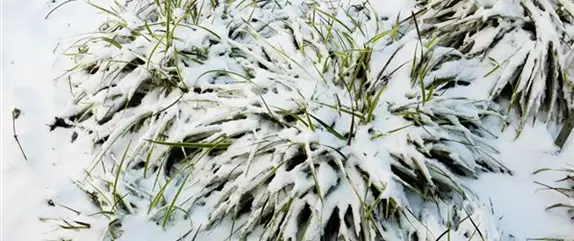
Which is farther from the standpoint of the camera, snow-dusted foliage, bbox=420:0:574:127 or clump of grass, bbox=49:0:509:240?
snow-dusted foliage, bbox=420:0:574:127

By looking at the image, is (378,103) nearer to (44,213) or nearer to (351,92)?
(351,92)

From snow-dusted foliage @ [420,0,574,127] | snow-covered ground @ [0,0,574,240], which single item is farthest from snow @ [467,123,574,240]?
snow-dusted foliage @ [420,0,574,127]

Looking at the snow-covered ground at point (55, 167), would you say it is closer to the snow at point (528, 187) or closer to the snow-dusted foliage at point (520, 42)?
the snow at point (528, 187)

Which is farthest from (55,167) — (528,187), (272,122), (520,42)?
(520,42)

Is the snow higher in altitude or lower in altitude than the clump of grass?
lower

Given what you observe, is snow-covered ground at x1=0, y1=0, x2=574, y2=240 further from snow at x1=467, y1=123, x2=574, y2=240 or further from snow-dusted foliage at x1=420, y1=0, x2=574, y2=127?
snow-dusted foliage at x1=420, y1=0, x2=574, y2=127

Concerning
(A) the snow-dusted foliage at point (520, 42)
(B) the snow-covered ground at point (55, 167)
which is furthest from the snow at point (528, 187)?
(A) the snow-dusted foliage at point (520, 42)

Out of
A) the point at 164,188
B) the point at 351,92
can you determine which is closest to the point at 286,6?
the point at 351,92
